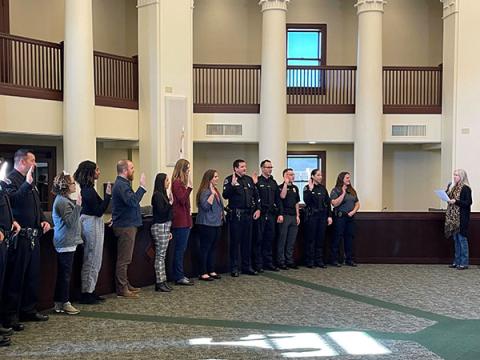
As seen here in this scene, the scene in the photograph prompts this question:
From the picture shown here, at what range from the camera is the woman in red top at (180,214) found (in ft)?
25.8

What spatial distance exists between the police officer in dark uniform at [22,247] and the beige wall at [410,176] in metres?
11.5

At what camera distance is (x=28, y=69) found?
36.3 feet

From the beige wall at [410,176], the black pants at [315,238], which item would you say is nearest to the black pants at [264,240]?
the black pants at [315,238]

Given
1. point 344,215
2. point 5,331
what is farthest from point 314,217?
point 5,331

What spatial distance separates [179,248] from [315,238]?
111 inches

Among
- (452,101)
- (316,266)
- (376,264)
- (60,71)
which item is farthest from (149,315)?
(452,101)

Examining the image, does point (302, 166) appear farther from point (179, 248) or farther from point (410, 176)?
point (179, 248)

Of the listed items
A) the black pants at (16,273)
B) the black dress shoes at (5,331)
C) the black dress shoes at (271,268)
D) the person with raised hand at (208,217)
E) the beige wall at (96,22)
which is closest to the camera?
the black dress shoes at (5,331)

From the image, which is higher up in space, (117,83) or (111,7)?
(111,7)

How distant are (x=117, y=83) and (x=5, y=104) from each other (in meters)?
2.69

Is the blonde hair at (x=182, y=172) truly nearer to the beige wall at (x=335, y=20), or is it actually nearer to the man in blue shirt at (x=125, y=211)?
the man in blue shirt at (x=125, y=211)

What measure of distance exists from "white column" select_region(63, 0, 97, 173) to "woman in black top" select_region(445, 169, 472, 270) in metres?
6.41

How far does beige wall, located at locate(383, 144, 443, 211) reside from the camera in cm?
1560

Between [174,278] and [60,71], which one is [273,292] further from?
[60,71]
